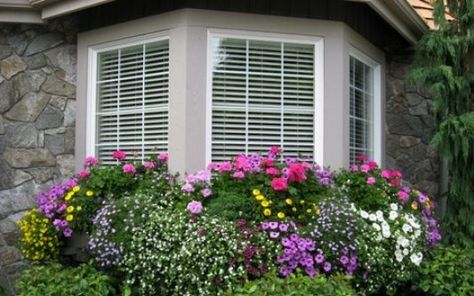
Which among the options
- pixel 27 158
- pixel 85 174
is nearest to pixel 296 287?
pixel 85 174

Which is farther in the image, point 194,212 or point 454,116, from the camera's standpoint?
point 454,116

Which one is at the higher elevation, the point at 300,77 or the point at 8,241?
the point at 300,77

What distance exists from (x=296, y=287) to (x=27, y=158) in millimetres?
2929

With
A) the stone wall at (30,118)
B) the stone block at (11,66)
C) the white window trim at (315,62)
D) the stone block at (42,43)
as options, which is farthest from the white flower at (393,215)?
the stone block at (11,66)

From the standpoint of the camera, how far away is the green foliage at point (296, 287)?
3486 millimetres

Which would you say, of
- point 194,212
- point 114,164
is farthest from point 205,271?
point 114,164

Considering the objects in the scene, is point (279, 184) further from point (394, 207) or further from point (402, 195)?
point (402, 195)

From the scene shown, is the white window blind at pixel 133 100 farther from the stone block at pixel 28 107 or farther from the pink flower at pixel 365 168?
the pink flower at pixel 365 168

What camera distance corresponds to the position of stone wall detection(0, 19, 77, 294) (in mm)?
5188

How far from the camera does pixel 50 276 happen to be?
13.9 feet

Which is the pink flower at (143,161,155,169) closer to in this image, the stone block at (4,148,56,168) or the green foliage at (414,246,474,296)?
the stone block at (4,148,56,168)

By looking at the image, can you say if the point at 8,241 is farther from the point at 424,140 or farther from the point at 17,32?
the point at 424,140

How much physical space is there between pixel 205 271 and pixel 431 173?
342cm

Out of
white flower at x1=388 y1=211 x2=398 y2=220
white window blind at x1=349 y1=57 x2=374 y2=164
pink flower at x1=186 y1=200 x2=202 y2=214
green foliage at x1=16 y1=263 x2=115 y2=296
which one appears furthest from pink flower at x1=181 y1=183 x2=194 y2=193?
white window blind at x1=349 y1=57 x2=374 y2=164
